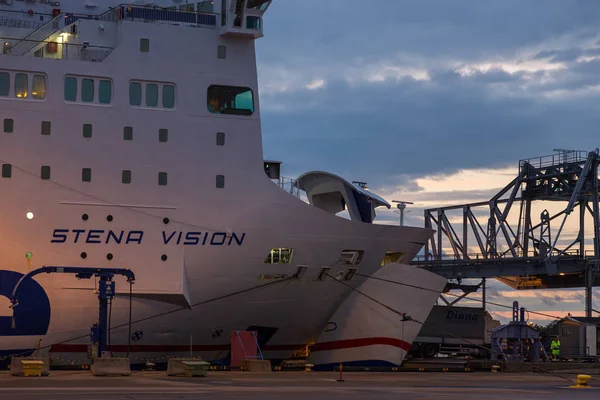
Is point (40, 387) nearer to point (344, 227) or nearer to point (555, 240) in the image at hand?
point (344, 227)

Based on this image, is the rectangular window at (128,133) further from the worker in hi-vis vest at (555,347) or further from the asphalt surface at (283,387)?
the worker in hi-vis vest at (555,347)

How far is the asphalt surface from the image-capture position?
22.5 m

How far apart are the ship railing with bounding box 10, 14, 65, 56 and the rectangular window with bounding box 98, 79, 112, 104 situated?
3.06m

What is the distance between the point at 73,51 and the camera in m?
32.1

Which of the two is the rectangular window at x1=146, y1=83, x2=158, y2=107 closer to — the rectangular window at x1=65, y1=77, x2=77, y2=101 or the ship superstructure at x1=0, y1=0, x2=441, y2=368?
the ship superstructure at x1=0, y1=0, x2=441, y2=368

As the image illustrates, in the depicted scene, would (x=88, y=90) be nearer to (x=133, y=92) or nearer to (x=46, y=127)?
(x=133, y=92)

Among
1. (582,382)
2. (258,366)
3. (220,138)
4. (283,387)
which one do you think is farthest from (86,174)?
(582,382)

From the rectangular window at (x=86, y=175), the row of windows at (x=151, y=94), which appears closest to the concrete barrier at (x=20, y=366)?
the rectangular window at (x=86, y=175)

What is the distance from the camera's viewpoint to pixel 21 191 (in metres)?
30.3

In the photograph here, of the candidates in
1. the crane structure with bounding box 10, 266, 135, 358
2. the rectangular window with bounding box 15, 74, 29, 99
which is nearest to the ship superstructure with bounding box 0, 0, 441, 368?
the rectangular window with bounding box 15, 74, 29, 99

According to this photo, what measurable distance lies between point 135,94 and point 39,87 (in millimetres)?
3039

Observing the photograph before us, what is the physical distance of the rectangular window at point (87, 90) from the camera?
1235 inches

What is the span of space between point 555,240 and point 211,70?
40168mm

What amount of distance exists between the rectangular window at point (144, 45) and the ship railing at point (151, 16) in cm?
120
